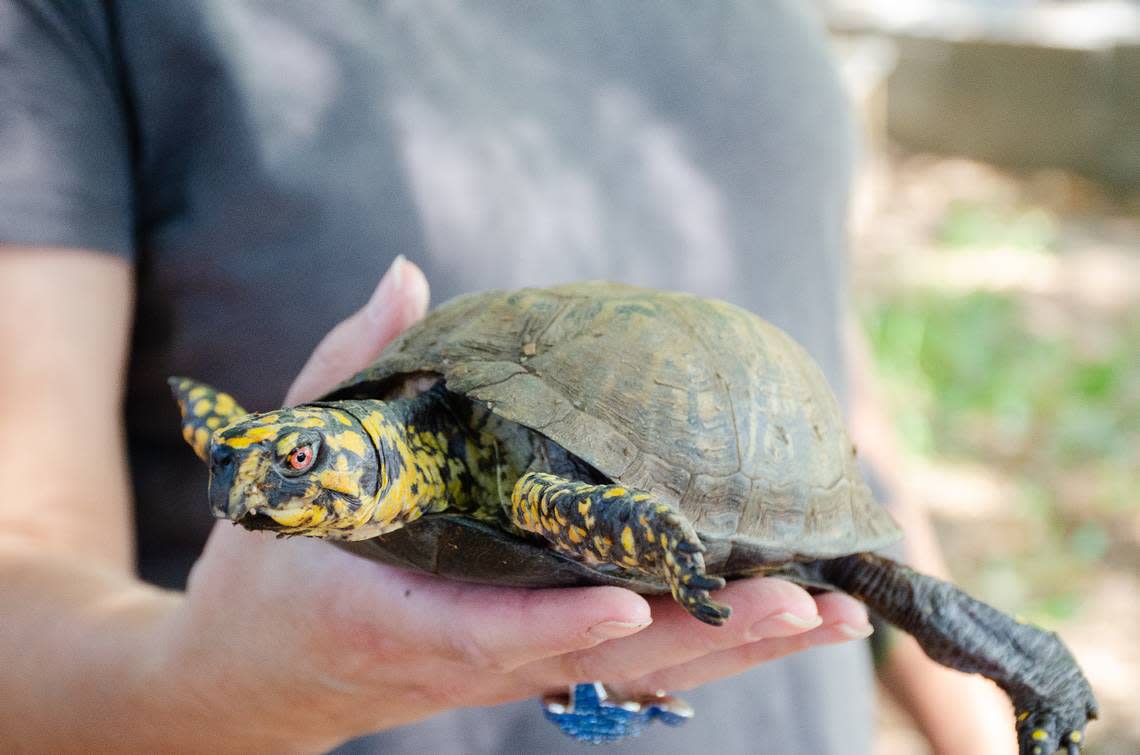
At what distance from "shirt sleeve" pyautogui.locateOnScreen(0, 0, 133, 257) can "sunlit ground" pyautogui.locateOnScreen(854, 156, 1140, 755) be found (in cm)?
193

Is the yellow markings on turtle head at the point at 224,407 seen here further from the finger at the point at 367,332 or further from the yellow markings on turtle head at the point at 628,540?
the yellow markings on turtle head at the point at 628,540

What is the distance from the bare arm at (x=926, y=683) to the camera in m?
2.09

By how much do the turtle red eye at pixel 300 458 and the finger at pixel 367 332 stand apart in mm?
310

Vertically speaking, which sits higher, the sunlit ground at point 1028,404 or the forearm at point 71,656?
the forearm at point 71,656

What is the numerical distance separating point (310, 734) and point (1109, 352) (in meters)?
4.70

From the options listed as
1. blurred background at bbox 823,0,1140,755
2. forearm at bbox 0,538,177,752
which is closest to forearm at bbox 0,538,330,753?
forearm at bbox 0,538,177,752

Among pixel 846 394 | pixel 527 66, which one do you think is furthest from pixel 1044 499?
pixel 527 66

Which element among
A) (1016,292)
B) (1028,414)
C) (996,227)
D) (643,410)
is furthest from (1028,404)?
(643,410)

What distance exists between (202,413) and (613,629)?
69 centimetres

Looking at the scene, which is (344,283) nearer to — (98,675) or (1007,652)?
(98,675)

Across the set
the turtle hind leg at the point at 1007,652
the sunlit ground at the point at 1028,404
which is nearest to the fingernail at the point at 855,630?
the turtle hind leg at the point at 1007,652

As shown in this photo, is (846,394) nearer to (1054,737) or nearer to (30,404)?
(1054,737)

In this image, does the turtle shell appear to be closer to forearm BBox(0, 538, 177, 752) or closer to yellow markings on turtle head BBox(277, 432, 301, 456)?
yellow markings on turtle head BBox(277, 432, 301, 456)

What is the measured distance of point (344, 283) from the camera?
171 cm
